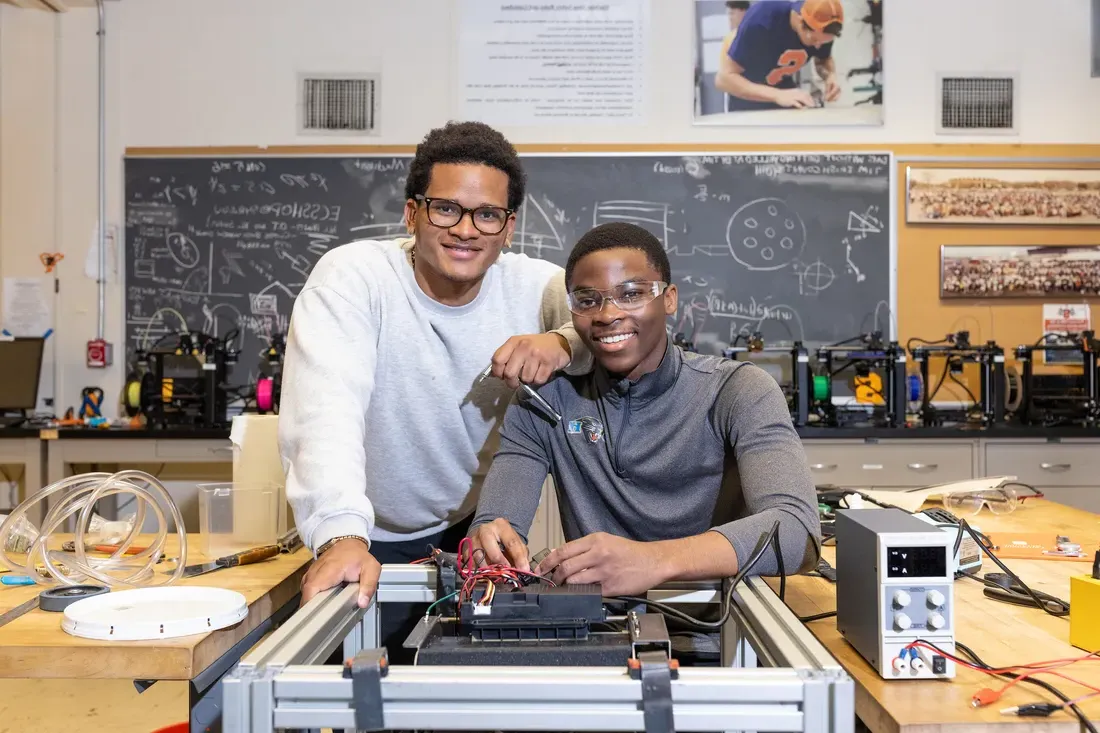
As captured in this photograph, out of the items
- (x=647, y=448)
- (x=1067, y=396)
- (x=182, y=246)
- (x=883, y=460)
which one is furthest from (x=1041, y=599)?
(x=182, y=246)

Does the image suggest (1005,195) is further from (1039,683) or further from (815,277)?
(1039,683)

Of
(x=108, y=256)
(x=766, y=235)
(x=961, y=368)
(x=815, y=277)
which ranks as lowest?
(x=961, y=368)

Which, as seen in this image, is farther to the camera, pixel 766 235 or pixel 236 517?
pixel 766 235

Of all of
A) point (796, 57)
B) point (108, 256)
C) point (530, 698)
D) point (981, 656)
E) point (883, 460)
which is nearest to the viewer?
point (530, 698)

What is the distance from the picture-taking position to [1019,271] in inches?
170

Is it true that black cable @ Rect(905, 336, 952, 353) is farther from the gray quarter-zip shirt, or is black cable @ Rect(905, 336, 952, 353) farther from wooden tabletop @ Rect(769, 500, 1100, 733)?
the gray quarter-zip shirt

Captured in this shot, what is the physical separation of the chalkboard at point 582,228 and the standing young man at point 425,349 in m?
2.51

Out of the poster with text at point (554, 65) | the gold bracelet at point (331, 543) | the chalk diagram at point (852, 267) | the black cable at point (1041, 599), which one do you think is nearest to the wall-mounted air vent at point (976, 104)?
the chalk diagram at point (852, 267)

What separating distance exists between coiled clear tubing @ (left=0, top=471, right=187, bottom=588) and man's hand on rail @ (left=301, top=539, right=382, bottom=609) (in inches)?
15.4

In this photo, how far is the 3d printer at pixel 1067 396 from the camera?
3.83m

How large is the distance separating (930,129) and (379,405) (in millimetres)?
3599

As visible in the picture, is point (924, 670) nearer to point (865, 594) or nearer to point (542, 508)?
point (865, 594)

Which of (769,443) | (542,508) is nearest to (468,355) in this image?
(769,443)

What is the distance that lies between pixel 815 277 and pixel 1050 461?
1.31 metres
